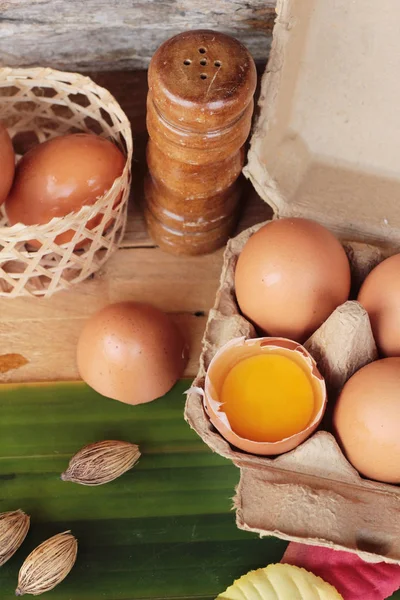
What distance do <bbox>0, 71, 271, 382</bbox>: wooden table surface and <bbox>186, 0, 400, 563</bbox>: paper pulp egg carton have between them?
138 millimetres

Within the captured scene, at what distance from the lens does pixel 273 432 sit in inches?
26.2

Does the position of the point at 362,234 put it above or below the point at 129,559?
above

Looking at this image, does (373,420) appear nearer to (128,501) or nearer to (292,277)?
(292,277)

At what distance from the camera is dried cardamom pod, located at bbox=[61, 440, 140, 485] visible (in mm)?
784

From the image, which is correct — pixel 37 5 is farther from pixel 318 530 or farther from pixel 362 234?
pixel 318 530

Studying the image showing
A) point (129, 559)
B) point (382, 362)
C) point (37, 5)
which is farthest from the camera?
point (37, 5)

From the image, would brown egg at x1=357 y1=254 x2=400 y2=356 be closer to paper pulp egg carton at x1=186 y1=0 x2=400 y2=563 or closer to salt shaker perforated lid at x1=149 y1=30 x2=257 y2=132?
paper pulp egg carton at x1=186 y1=0 x2=400 y2=563

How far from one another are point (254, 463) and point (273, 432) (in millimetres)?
34

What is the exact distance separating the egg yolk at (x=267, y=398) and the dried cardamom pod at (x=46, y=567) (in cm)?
24

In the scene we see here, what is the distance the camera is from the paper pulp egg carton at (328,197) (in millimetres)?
663

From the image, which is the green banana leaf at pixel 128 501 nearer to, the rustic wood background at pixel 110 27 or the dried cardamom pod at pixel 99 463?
the dried cardamom pod at pixel 99 463

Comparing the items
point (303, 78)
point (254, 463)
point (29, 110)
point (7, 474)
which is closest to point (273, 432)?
point (254, 463)

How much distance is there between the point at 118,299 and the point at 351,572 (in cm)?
42

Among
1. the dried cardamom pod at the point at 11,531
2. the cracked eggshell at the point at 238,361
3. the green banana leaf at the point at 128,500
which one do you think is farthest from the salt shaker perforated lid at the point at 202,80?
the dried cardamom pod at the point at 11,531
